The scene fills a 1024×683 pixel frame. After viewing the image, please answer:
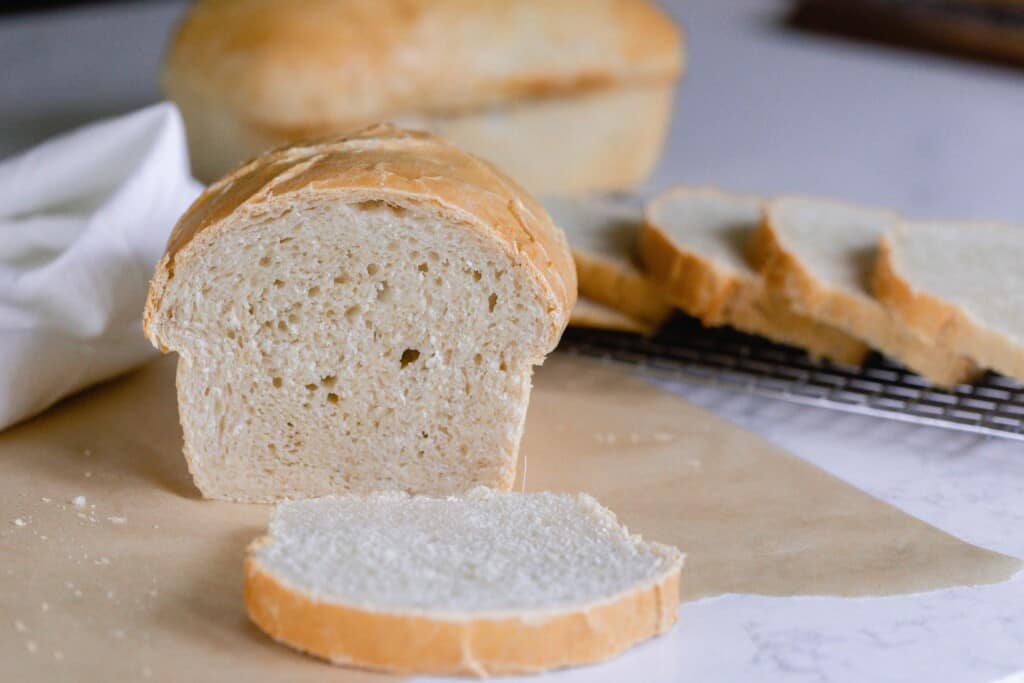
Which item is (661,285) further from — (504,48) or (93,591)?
(93,591)

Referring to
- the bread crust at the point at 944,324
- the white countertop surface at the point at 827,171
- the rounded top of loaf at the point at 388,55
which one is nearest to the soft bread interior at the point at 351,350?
the white countertop surface at the point at 827,171

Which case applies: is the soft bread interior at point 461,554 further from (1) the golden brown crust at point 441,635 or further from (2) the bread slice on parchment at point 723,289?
(2) the bread slice on parchment at point 723,289

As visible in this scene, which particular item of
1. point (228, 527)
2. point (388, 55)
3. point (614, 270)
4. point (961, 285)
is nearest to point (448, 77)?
point (388, 55)

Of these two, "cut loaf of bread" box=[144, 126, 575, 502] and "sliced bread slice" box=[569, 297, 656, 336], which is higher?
"cut loaf of bread" box=[144, 126, 575, 502]

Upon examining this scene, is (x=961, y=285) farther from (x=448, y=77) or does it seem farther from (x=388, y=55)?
(x=388, y=55)

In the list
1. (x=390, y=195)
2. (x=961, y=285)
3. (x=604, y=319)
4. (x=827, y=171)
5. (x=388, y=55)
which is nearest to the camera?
(x=390, y=195)

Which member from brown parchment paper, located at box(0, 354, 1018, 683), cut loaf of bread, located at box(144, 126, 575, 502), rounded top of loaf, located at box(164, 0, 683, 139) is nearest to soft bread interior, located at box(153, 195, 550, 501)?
cut loaf of bread, located at box(144, 126, 575, 502)

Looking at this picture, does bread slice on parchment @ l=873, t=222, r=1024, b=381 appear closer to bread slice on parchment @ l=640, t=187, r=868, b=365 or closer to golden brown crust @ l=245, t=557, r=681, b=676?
bread slice on parchment @ l=640, t=187, r=868, b=365
